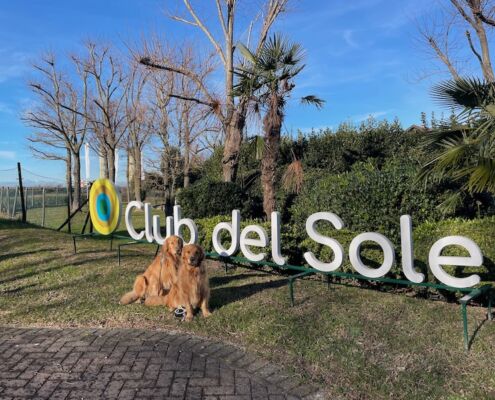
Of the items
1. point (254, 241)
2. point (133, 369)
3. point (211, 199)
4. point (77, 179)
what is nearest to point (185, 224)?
point (254, 241)

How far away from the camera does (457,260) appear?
14.2 feet

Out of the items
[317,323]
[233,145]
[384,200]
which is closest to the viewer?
[317,323]

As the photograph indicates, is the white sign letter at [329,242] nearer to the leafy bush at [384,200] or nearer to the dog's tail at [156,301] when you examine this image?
the leafy bush at [384,200]

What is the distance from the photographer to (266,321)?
4.75 meters

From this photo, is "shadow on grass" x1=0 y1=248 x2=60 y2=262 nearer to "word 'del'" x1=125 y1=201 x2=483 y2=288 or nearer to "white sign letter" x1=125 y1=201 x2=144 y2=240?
"white sign letter" x1=125 y1=201 x2=144 y2=240

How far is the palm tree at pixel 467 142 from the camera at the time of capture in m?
5.50

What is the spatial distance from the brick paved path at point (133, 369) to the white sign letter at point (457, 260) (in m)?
1.98

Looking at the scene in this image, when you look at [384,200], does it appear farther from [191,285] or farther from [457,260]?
[191,285]

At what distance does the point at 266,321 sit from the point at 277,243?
160 cm

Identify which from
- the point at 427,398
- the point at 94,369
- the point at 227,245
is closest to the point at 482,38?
the point at 227,245

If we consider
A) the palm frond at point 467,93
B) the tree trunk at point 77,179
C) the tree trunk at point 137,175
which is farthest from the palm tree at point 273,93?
the tree trunk at point 77,179

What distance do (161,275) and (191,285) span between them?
0.58m

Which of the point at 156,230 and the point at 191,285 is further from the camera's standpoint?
the point at 156,230

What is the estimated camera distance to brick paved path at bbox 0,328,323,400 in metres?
3.35
